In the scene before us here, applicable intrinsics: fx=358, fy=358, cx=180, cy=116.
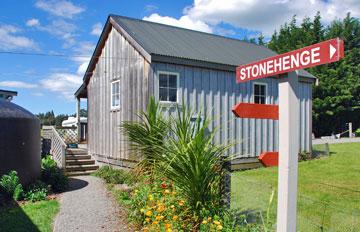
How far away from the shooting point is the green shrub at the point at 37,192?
337 inches

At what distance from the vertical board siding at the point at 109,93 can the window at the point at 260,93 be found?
500 centimetres

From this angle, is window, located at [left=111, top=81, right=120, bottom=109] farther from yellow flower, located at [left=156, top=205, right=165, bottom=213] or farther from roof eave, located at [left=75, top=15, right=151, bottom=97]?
yellow flower, located at [left=156, top=205, right=165, bottom=213]

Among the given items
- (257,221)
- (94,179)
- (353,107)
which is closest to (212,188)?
(257,221)

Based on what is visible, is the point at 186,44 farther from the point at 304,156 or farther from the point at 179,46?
the point at 304,156

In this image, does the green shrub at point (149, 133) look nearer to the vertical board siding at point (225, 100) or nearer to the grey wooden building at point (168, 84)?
the grey wooden building at point (168, 84)

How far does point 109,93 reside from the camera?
561 inches

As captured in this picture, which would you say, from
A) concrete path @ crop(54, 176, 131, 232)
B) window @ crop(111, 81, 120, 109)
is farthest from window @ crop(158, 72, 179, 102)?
concrete path @ crop(54, 176, 131, 232)

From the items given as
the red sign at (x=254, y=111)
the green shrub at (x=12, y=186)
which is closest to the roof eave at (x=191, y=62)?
the green shrub at (x=12, y=186)

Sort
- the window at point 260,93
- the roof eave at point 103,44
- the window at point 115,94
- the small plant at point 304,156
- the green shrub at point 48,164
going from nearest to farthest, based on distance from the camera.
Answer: the roof eave at point 103,44
the green shrub at point 48,164
the window at point 115,94
the window at point 260,93
the small plant at point 304,156

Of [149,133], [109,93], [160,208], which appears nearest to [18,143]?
→ [149,133]

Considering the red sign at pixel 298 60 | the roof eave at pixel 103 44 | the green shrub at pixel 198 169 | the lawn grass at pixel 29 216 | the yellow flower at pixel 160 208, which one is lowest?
the lawn grass at pixel 29 216

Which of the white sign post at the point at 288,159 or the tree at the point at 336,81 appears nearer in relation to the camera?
the white sign post at the point at 288,159

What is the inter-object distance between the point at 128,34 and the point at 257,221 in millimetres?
8987

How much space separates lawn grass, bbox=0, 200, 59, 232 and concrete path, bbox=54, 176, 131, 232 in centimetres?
18
